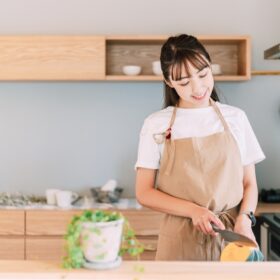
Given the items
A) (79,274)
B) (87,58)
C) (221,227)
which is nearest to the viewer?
(79,274)

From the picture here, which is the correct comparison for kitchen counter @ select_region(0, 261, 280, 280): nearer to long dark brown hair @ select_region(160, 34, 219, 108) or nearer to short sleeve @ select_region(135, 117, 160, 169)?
short sleeve @ select_region(135, 117, 160, 169)

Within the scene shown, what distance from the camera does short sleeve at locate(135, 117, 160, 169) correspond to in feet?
6.12

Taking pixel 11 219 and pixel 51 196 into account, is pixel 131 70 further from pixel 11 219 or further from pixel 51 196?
pixel 11 219

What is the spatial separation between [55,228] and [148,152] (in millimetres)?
1520

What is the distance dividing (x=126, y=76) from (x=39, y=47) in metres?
0.60

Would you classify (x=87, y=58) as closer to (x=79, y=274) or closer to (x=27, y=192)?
(x=27, y=192)

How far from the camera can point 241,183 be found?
6.04ft

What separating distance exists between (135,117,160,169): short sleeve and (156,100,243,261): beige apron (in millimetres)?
30

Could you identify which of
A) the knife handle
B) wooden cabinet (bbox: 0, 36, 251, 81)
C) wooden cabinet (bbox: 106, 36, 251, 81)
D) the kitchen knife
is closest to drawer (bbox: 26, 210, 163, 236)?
wooden cabinet (bbox: 0, 36, 251, 81)

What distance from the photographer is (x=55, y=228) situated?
320 centimetres

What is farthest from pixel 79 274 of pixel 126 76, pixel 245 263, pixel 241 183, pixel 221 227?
pixel 126 76

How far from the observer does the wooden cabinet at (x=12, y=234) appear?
126 inches

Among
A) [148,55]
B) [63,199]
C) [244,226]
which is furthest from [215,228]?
[148,55]

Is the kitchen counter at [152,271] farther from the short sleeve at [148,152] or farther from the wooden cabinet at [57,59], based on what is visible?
the wooden cabinet at [57,59]
